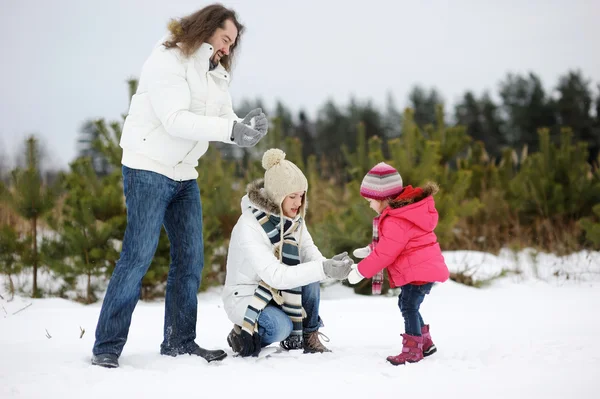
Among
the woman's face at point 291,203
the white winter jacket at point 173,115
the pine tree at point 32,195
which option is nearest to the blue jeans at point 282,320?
the woman's face at point 291,203

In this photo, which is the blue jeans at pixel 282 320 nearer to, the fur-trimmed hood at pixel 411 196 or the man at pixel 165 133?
the man at pixel 165 133

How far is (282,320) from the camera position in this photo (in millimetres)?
3363

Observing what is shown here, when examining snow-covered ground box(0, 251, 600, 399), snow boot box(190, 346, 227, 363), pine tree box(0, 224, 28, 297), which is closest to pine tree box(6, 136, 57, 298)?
pine tree box(0, 224, 28, 297)

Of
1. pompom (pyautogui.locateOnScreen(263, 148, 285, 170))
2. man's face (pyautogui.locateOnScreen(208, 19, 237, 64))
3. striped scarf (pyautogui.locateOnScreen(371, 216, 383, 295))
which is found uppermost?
man's face (pyautogui.locateOnScreen(208, 19, 237, 64))

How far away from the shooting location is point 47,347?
3.61 m

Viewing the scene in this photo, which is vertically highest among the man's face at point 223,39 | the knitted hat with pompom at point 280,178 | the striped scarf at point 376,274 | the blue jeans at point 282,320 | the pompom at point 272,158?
the man's face at point 223,39

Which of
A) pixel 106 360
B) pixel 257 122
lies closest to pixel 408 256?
pixel 257 122

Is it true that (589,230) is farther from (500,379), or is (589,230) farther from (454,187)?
(500,379)

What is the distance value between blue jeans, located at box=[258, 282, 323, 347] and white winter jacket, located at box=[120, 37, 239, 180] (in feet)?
2.84

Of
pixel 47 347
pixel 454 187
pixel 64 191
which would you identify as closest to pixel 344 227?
pixel 454 187

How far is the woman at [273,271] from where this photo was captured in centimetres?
327

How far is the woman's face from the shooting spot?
3404 mm

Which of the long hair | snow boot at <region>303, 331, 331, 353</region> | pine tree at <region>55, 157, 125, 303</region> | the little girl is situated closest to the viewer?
the long hair

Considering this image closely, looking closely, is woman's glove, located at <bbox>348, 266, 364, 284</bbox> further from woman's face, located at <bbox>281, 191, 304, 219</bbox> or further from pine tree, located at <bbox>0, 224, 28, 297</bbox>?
pine tree, located at <bbox>0, 224, 28, 297</bbox>
